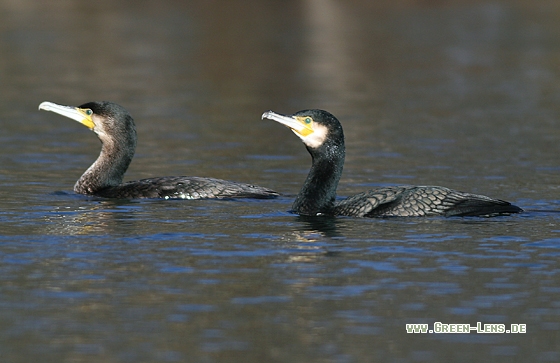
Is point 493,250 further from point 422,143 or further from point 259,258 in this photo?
point 422,143

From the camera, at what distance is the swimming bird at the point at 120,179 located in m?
14.2

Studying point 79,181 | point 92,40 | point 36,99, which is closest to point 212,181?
point 79,181

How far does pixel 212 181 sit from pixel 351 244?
340cm

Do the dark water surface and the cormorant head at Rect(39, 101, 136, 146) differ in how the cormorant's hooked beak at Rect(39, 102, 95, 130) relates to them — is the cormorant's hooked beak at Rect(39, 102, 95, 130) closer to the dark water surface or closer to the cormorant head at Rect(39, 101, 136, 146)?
the cormorant head at Rect(39, 101, 136, 146)

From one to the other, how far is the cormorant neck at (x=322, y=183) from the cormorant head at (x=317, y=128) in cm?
5

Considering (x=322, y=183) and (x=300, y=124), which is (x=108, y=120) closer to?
(x=300, y=124)

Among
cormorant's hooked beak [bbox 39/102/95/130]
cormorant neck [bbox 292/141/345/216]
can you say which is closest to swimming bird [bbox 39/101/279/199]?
cormorant's hooked beak [bbox 39/102/95/130]

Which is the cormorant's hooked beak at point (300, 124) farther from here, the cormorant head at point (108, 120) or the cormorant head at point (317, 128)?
the cormorant head at point (108, 120)

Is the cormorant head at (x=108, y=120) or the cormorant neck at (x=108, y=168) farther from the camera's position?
the cormorant head at (x=108, y=120)

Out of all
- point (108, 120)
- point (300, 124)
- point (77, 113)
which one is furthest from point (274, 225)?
point (77, 113)

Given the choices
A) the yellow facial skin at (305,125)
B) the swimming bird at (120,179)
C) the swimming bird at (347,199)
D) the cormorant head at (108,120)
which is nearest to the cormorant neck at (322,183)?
the swimming bird at (347,199)

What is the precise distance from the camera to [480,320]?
28.5 feet

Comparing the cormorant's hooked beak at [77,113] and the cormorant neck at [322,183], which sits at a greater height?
the cormorant's hooked beak at [77,113]

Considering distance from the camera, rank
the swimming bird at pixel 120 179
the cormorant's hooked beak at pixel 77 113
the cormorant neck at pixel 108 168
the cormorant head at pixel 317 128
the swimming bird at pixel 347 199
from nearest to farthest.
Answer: the swimming bird at pixel 347 199 → the cormorant head at pixel 317 128 → the swimming bird at pixel 120 179 → the cormorant neck at pixel 108 168 → the cormorant's hooked beak at pixel 77 113
